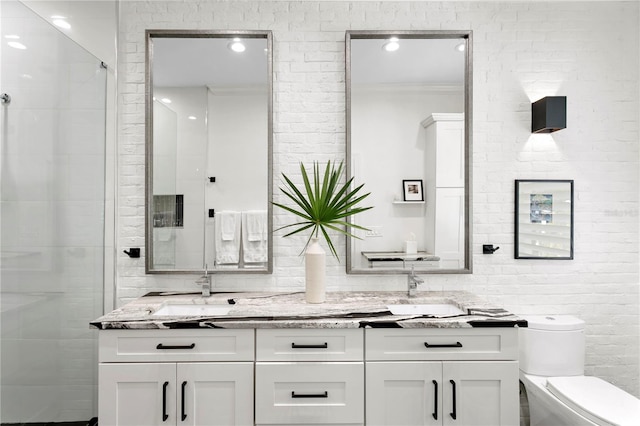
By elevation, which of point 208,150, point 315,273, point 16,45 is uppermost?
point 16,45

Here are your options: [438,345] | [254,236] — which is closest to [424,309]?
[438,345]

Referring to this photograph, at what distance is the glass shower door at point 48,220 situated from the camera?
1767mm

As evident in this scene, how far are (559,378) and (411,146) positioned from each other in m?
1.48

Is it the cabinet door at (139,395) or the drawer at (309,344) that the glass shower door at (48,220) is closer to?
the cabinet door at (139,395)

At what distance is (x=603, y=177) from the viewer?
245 centimetres

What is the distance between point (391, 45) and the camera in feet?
7.86

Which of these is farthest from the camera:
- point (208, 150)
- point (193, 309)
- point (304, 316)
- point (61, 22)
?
point (208, 150)

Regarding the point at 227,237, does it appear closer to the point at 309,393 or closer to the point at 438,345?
the point at 309,393

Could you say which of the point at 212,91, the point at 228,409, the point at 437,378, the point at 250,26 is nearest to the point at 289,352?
the point at 228,409

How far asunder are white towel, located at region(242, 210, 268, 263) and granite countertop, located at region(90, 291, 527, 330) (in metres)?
0.27

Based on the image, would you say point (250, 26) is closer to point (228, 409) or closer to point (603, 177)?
point (228, 409)

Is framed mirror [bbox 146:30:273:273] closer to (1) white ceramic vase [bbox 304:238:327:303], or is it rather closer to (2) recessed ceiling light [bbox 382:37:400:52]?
(1) white ceramic vase [bbox 304:238:327:303]

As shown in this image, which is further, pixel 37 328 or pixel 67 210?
pixel 67 210

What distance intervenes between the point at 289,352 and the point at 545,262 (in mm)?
1669
